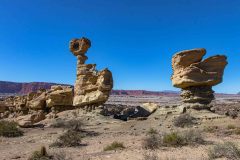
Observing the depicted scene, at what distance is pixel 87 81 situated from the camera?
26031 millimetres

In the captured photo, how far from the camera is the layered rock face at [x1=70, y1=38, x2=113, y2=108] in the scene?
24.2m

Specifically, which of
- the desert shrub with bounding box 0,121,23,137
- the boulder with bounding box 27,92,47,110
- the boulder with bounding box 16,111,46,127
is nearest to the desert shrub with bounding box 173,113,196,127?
the desert shrub with bounding box 0,121,23,137

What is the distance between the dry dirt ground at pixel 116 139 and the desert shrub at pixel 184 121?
0.44 meters

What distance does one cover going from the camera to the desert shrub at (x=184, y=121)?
61.7 ft

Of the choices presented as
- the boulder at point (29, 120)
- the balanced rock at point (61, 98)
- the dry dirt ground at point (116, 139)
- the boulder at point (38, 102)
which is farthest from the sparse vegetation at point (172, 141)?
the boulder at point (38, 102)

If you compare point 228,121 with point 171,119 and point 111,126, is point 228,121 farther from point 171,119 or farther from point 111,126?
point 111,126

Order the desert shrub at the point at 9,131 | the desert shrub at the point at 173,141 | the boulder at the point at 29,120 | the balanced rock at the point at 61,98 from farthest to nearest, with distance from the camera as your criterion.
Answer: the balanced rock at the point at 61,98 < the boulder at the point at 29,120 < the desert shrub at the point at 9,131 < the desert shrub at the point at 173,141

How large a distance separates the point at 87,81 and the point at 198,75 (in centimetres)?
1025

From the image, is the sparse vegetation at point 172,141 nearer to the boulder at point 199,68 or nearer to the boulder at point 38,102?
the boulder at point 199,68

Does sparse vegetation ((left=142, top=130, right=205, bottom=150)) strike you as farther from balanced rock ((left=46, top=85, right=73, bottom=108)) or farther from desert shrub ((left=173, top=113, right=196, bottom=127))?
balanced rock ((left=46, top=85, right=73, bottom=108))

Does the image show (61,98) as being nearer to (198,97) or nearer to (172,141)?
(198,97)

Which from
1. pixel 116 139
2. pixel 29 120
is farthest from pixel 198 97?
pixel 29 120

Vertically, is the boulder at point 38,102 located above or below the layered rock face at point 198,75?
below

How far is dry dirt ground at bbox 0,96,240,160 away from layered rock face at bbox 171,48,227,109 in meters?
1.63
